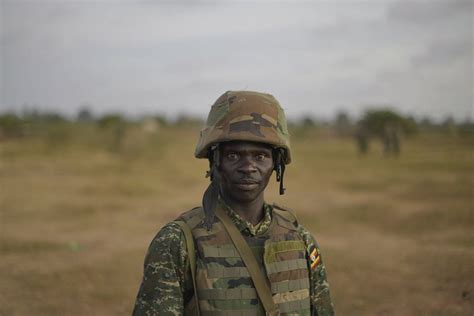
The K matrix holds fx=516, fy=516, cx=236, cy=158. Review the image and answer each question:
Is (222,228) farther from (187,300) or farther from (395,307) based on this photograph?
(395,307)

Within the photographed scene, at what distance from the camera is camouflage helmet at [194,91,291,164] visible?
7.82ft

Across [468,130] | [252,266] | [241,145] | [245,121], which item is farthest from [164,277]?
[468,130]

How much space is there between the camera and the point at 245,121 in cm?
241

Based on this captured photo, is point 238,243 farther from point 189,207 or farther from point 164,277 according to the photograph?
point 189,207

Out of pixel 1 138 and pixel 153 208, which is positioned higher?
pixel 1 138

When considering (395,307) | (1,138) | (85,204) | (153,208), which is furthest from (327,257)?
(1,138)

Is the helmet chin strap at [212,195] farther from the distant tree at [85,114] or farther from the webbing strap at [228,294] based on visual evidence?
the distant tree at [85,114]

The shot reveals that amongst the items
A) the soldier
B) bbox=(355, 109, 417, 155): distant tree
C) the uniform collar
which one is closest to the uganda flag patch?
the soldier

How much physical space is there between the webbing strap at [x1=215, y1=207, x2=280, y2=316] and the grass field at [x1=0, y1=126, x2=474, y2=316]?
4.15m

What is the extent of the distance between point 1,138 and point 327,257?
31143 millimetres

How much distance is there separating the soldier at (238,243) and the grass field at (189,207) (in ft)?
13.1

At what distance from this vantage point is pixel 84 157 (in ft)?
84.3

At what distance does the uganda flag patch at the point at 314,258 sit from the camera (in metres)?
2.53

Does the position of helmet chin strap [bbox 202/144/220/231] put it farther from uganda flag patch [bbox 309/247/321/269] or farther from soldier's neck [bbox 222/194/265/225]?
uganda flag patch [bbox 309/247/321/269]
